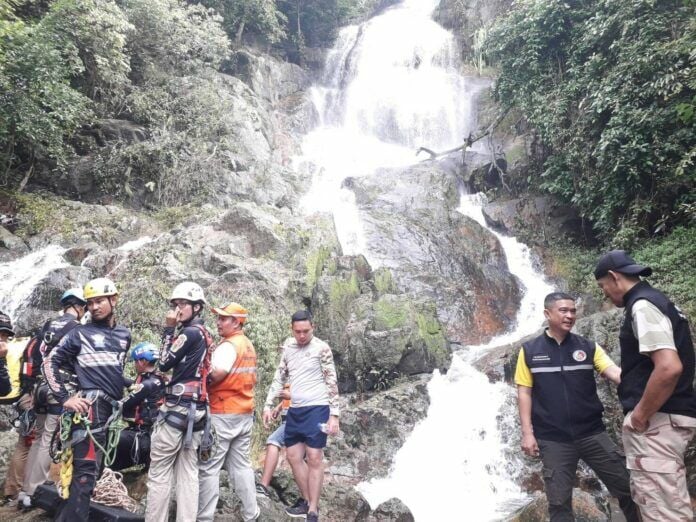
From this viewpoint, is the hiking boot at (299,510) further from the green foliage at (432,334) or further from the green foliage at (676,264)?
the green foliage at (676,264)

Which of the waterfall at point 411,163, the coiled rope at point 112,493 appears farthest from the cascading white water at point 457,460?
the coiled rope at point 112,493

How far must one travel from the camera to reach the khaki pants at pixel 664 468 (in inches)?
101

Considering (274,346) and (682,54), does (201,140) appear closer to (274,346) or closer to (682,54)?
(274,346)

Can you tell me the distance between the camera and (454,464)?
24.1 ft

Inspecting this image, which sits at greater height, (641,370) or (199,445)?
(641,370)

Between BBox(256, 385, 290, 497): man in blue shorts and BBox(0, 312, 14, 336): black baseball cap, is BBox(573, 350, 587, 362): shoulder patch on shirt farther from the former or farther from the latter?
BBox(0, 312, 14, 336): black baseball cap

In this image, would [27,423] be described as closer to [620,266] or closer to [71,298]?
[71,298]

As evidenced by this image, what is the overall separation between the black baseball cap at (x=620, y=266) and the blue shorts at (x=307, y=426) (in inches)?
102

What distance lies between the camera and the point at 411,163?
20.5 metres

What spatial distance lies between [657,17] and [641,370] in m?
11.2

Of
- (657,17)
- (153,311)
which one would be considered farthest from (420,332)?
(657,17)

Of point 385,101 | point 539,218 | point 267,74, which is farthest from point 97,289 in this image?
point 267,74

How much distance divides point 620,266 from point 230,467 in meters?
3.46

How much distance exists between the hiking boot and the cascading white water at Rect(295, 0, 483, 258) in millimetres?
14114
